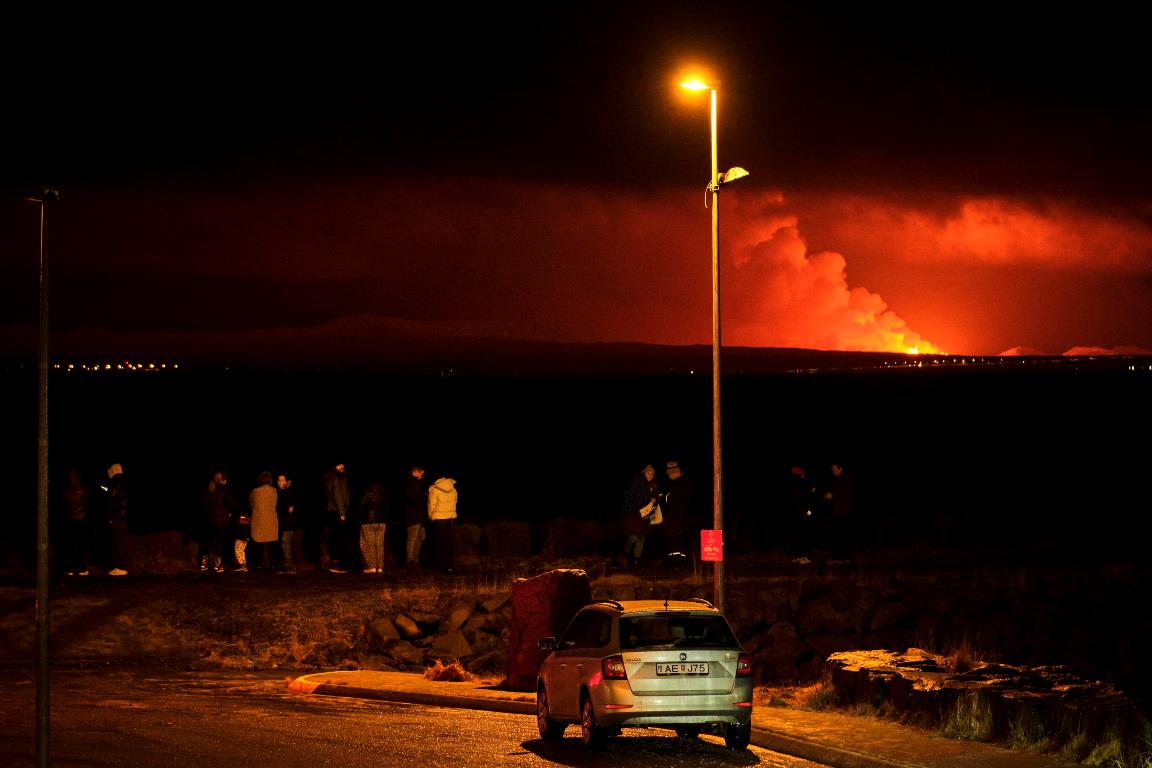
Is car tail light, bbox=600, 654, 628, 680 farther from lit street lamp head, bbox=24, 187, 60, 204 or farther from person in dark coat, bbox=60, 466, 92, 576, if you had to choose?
person in dark coat, bbox=60, 466, 92, 576

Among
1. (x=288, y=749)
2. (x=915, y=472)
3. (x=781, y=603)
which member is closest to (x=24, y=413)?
(x=915, y=472)

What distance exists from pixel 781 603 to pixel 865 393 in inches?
5140

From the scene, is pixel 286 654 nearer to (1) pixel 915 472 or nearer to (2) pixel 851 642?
(2) pixel 851 642

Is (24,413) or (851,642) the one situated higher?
(24,413)

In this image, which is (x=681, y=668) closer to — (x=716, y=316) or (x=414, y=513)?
(x=716, y=316)

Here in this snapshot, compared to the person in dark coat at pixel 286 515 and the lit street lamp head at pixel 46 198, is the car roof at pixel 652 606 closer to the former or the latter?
the lit street lamp head at pixel 46 198

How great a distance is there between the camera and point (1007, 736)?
15375mm

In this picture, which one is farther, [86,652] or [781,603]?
[781,603]

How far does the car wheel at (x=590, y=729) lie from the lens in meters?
15.5

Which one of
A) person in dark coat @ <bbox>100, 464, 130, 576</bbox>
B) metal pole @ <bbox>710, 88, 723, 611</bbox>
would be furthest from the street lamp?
person in dark coat @ <bbox>100, 464, 130, 576</bbox>

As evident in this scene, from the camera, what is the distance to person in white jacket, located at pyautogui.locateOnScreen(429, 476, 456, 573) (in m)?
31.4

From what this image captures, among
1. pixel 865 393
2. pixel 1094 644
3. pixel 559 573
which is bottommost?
pixel 1094 644

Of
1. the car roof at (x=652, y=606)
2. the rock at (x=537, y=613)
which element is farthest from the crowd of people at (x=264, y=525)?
the car roof at (x=652, y=606)

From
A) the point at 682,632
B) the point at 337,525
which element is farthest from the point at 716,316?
the point at 337,525
